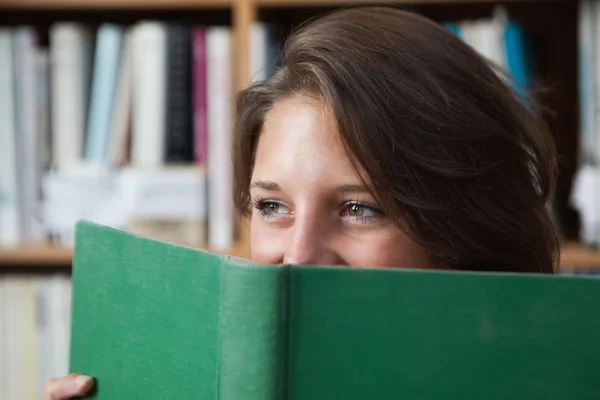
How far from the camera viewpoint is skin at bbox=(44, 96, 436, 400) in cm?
81

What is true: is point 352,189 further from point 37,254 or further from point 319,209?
point 37,254

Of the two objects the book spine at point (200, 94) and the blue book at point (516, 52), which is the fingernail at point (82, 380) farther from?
the blue book at point (516, 52)

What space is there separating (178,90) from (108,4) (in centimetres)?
23

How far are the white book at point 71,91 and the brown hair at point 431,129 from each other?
2.09 ft

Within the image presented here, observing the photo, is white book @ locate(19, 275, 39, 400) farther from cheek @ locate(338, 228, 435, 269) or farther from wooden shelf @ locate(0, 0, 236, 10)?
cheek @ locate(338, 228, 435, 269)

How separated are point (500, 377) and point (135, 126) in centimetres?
111

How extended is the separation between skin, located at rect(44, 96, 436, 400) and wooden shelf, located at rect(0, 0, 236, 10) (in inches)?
25.9

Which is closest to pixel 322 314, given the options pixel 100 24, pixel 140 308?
pixel 140 308

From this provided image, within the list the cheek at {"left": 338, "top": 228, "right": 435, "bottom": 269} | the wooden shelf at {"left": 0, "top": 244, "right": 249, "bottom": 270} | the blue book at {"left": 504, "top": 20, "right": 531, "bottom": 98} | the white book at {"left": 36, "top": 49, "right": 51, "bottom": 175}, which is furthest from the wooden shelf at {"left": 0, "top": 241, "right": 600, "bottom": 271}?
the cheek at {"left": 338, "top": 228, "right": 435, "bottom": 269}

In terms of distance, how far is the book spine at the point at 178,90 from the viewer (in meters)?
1.47

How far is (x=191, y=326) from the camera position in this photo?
600 mm

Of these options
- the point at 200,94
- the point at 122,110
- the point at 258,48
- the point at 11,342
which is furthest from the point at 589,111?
the point at 11,342

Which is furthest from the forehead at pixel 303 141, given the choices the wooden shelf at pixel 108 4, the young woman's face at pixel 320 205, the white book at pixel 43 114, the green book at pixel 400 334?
the white book at pixel 43 114

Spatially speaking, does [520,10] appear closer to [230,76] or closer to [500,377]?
[230,76]
